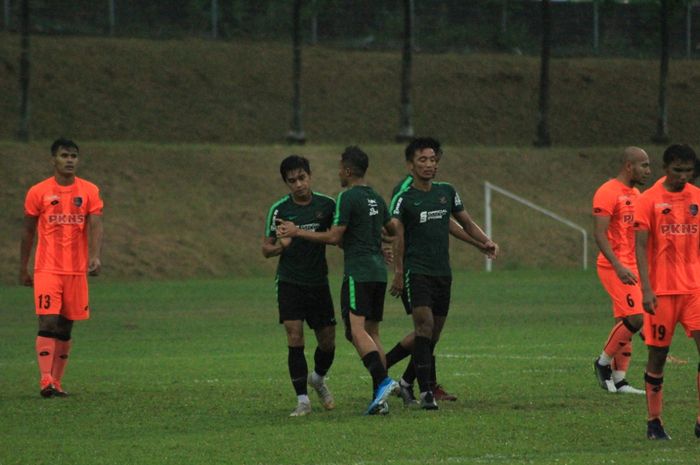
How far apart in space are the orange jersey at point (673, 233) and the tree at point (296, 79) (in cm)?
3850

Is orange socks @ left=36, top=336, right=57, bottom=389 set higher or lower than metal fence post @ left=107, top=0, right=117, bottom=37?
lower

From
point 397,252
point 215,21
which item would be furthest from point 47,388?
point 215,21

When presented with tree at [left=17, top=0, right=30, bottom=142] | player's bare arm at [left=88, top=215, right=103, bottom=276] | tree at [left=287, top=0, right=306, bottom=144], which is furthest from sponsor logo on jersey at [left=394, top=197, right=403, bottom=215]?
tree at [left=287, top=0, right=306, bottom=144]

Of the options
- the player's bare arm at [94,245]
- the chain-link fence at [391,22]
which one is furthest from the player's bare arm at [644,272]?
the chain-link fence at [391,22]

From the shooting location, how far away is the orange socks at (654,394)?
38.0ft

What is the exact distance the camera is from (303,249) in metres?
13.6

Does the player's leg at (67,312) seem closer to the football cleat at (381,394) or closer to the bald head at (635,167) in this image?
the football cleat at (381,394)

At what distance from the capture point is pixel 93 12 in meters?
61.0

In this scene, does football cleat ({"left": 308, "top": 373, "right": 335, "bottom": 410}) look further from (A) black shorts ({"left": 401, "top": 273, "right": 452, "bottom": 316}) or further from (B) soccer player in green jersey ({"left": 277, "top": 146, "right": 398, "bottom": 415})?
(A) black shorts ({"left": 401, "top": 273, "right": 452, "bottom": 316})

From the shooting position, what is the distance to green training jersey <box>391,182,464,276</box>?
547 inches

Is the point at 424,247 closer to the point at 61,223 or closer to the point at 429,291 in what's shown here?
the point at 429,291

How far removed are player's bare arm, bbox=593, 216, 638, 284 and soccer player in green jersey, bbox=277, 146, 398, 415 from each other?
7.01ft

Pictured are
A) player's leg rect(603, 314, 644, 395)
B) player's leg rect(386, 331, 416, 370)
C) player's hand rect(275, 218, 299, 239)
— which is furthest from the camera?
player's leg rect(603, 314, 644, 395)

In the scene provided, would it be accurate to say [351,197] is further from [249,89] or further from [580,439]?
[249,89]
